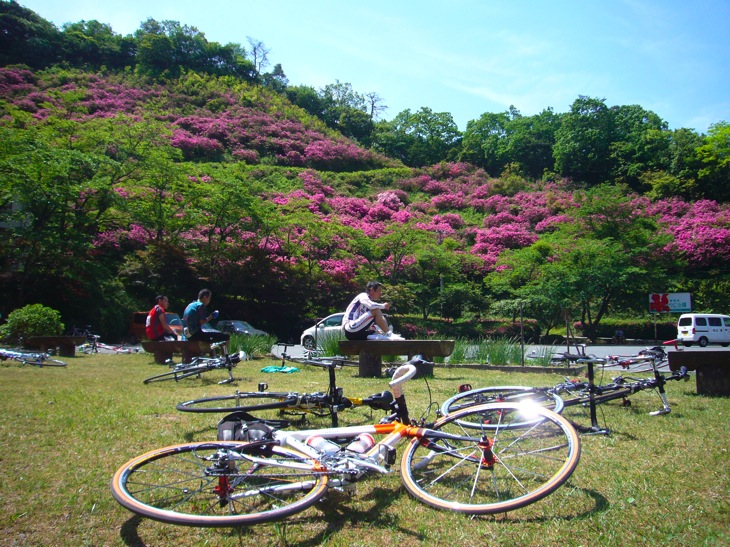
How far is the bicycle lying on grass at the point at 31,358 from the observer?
939 cm

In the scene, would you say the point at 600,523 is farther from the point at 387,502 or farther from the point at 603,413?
the point at 603,413

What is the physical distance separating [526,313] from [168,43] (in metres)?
53.3

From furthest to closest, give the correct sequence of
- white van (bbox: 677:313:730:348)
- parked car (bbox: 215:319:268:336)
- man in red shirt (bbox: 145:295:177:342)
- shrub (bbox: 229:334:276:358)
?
white van (bbox: 677:313:730:348)
parked car (bbox: 215:319:268:336)
shrub (bbox: 229:334:276:358)
man in red shirt (bbox: 145:295:177:342)

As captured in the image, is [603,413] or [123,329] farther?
[123,329]

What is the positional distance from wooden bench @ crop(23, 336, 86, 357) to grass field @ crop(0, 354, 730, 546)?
7.10 metres

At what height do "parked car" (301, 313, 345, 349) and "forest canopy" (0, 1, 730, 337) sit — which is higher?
"forest canopy" (0, 1, 730, 337)

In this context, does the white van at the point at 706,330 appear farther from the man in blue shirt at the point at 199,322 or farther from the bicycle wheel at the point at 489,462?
the bicycle wheel at the point at 489,462

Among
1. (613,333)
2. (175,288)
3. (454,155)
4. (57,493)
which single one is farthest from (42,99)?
(57,493)

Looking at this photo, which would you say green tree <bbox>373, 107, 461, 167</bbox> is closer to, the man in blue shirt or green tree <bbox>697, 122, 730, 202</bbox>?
green tree <bbox>697, 122, 730, 202</bbox>

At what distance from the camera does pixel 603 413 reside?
518 cm

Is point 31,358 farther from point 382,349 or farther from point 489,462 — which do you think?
point 489,462

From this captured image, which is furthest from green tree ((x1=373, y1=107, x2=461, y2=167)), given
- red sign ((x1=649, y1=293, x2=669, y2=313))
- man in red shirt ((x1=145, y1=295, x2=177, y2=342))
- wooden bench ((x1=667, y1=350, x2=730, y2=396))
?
wooden bench ((x1=667, y1=350, x2=730, y2=396))

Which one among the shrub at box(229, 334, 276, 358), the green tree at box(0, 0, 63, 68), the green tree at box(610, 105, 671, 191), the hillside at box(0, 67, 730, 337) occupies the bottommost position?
the shrub at box(229, 334, 276, 358)

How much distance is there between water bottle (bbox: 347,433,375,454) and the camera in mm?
2817
